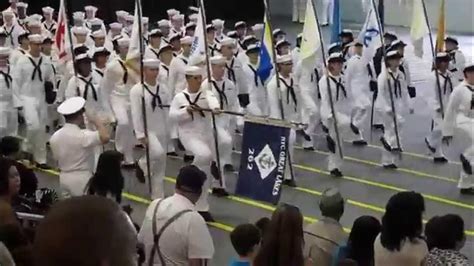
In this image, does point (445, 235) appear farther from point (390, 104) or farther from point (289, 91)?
point (390, 104)

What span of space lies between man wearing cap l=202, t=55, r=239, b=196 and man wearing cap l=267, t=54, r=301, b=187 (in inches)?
23.9

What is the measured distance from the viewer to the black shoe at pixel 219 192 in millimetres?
12453

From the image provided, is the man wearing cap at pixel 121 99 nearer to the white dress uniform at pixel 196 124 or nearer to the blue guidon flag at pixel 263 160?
the white dress uniform at pixel 196 124

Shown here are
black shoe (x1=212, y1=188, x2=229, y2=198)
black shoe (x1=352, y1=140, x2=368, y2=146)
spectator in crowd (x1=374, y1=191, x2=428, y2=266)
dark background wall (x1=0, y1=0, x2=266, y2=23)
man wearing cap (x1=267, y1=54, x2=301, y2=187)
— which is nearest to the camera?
spectator in crowd (x1=374, y1=191, x2=428, y2=266)

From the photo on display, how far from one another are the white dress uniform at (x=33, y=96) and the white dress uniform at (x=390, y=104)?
17.3 ft

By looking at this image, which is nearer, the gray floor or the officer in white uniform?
the gray floor

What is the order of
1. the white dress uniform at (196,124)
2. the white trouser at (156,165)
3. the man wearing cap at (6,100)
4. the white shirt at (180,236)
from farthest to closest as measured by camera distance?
1. the man wearing cap at (6,100)
2. the white trouser at (156,165)
3. the white dress uniform at (196,124)
4. the white shirt at (180,236)

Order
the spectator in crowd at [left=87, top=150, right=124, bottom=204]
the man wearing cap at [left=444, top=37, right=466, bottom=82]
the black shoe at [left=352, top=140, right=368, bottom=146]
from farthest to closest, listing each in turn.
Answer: the man wearing cap at [left=444, top=37, right=466, bottom=82], the black shoe at [left=352, top=140, right=368, bottom=146], the spectator in crowd at [left=87, top=150, right=124, bottom=204]

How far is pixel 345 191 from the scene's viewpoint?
1255 cm

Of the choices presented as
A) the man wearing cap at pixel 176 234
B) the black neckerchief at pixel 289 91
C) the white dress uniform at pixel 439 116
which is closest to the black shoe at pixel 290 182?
the black neckerchief at pixel 289 91

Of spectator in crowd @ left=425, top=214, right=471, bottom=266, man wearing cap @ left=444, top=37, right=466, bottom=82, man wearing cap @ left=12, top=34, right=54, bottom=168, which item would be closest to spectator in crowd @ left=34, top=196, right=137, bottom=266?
spectator in crowd @ left=425, top=214, right=471, bottom=266

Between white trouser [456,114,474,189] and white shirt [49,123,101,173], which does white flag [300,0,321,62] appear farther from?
white shirt [49,123,101,173]

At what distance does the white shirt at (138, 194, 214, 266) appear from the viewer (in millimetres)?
6305

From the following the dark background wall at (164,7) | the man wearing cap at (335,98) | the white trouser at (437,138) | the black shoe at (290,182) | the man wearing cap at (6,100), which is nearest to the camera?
the black shoe at (290,182)
